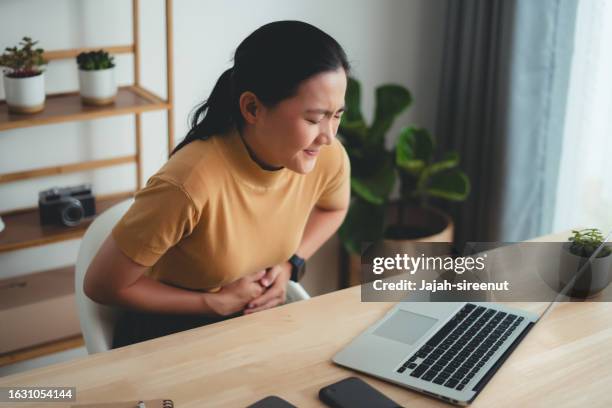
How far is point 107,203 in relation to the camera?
2564 millimetres

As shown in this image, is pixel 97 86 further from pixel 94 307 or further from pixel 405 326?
pixel 405 326

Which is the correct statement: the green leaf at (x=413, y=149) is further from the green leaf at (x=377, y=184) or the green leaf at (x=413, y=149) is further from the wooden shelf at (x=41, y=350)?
the wooden shelf at (x=41, y=350)

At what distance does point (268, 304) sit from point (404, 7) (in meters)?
1.69

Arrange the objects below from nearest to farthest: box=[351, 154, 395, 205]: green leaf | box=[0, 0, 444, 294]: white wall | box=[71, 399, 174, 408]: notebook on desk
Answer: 1. box=[71, 399, 174, 408]: notebook on desk
2. box=[0, 0, 444, 294]: white wall
3. box=[351, 154, 395, 205]: green leaf

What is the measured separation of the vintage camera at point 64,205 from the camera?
235 centimetres

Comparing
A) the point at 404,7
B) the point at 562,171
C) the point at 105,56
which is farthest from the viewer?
the point at 404,7

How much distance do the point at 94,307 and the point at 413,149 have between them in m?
1.53

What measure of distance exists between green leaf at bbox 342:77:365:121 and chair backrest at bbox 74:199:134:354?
1.27 meters

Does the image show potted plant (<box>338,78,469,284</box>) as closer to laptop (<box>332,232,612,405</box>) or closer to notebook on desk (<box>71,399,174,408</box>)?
laptop (<box>332,232,612,405</box>)

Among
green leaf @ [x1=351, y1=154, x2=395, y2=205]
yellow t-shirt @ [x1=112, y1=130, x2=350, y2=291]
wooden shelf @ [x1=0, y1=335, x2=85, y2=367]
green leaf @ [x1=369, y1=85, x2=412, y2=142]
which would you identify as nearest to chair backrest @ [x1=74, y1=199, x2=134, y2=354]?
yellow t-shirt @ [x1=112, y1=130, x2=350, y2=291]

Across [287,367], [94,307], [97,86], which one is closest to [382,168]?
[97,86]

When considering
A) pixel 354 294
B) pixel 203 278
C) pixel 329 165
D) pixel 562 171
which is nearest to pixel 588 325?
pixel 354 294

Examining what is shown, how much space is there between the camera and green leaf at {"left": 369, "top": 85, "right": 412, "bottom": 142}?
2766 mm

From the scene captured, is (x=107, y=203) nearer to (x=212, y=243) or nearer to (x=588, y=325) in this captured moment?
(x=212, y=243)
